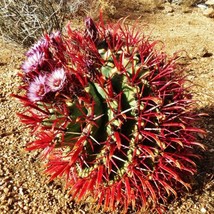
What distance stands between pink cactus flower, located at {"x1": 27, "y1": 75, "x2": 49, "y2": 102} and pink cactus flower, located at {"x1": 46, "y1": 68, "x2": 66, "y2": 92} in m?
0.02

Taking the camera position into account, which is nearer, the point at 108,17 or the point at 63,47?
the point at 63,47

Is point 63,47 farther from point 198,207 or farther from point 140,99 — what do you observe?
point 198,207

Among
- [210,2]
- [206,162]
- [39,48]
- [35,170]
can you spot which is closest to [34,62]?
[39,48]

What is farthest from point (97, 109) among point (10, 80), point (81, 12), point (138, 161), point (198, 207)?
point (81, 12)

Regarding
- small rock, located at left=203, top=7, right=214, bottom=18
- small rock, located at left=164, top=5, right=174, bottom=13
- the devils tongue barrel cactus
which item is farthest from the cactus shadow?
small rock, located at left=164, top=5, right=174, bottom=13

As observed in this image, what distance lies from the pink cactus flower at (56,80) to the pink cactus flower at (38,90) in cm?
2

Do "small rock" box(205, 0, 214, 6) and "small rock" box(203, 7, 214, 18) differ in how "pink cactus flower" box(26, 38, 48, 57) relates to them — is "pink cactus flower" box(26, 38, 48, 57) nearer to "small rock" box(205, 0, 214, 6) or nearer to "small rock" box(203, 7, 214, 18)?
"small rock" box(203, 7, 214, 18)

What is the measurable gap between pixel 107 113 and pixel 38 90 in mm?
373

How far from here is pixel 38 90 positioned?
1707 mm

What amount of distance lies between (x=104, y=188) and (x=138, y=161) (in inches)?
9.2

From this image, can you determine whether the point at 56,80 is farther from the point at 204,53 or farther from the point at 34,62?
the point at 204,53

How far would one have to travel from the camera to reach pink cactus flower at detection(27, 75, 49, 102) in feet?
5.58

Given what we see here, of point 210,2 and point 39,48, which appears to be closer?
point 39,48

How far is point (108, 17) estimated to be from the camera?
6363 millimetres
